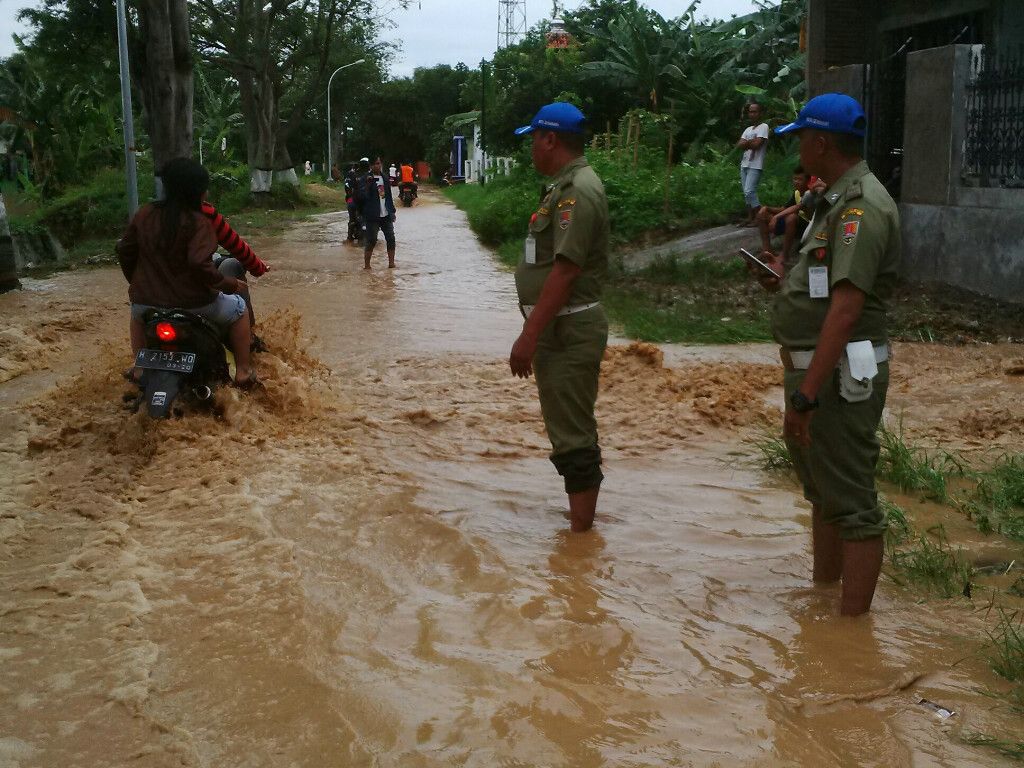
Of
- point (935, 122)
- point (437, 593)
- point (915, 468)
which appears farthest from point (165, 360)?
point (935, 122)

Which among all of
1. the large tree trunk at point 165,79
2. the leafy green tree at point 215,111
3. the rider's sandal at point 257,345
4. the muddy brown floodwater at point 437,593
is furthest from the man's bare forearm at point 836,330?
the leafy green tree at point 215,111

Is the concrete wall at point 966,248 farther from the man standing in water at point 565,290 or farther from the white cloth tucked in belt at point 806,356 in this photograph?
the white cloth tucked in belt at point 806,356

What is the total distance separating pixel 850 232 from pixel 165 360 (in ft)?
13.1

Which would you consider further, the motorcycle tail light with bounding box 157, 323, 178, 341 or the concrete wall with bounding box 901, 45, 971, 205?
the concrete wall with bounding box 901, 45, 971, 205

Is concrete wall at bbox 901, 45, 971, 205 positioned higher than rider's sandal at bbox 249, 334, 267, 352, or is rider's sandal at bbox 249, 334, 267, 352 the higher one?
concrete wall at bbox 901, 45, 971, 205

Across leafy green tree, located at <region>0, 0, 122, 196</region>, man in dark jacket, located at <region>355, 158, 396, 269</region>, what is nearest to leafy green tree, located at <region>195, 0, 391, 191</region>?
leafy green tree, located at <region>0, 0, 122, 196</region>

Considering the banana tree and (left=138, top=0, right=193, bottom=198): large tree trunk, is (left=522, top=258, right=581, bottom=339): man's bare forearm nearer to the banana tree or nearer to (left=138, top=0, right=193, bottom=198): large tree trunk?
Result: (left=138, top=0, right=193, bottom=198): large tree trunk

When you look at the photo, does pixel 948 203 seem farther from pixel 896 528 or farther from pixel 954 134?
pixel 896 528

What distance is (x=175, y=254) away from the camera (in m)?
6.24

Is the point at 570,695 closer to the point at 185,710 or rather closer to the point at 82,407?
the point at 185,710

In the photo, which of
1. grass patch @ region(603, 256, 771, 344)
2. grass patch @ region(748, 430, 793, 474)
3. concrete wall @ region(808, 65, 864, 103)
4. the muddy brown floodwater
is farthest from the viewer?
concrete wall @ region(808, 65, 864, 103)

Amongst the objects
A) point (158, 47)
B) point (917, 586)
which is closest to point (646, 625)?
point (917, 586)

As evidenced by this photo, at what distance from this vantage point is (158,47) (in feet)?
42.7

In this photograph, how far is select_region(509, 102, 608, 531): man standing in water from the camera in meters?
4.59
